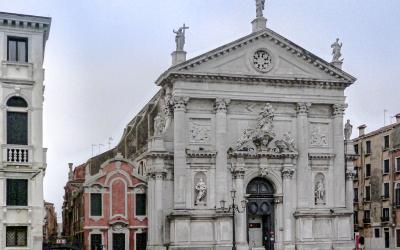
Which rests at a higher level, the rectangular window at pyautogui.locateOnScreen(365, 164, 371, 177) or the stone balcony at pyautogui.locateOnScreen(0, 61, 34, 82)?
the stone balcony at pyautogui.locateOnScreen(0, 61, 34, 82)

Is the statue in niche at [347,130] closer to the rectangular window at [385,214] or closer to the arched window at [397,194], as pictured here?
the arched window at [397,194]

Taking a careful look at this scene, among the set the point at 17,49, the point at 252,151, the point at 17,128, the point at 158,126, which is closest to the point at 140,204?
the point at 158,126

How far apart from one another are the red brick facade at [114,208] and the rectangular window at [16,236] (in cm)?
1113

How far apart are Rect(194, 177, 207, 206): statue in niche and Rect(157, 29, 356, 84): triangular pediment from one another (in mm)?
7322

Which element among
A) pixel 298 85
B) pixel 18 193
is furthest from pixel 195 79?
pixel 18 193

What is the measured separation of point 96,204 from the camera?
1923 inches

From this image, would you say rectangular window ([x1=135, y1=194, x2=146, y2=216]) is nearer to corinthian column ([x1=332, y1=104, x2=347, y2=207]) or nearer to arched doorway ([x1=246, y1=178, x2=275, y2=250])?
arched doorway ([x1=246, y1=178, x2=275, y2=250])

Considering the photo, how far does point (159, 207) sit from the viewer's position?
4919cm

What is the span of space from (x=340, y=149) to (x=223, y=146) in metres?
8.75

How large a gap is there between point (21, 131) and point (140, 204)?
46.9 feet

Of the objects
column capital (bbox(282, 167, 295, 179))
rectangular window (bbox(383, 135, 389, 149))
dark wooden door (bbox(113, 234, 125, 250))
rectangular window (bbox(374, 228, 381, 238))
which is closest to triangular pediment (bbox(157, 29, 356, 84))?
column capital (bbox(282, 167, 295, 179))

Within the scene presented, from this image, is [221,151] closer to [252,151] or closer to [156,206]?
[252,151]

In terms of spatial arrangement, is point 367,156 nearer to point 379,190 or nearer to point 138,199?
point 379,190

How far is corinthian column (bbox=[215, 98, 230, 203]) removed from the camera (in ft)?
164
